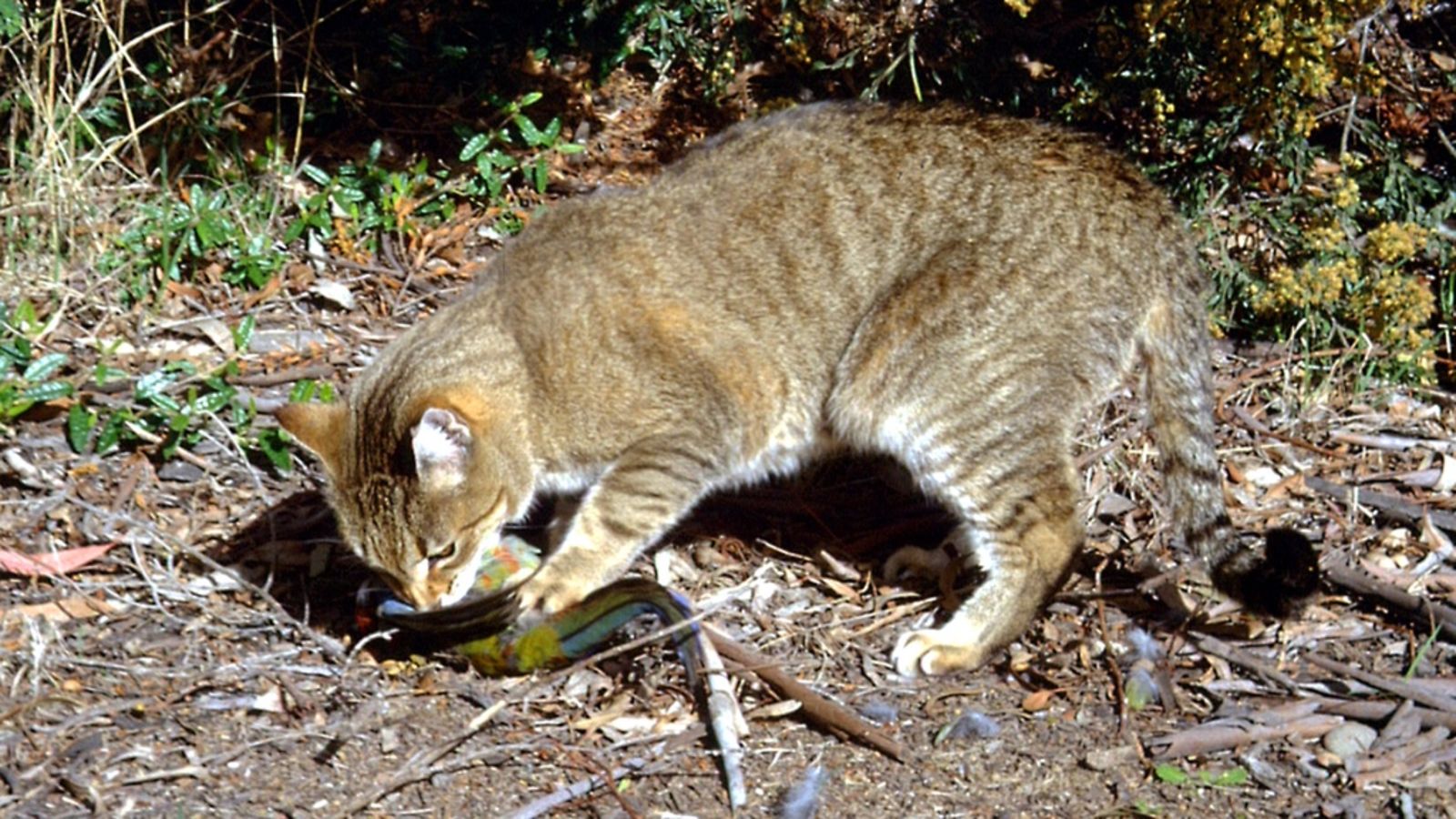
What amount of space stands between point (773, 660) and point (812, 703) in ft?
0.90

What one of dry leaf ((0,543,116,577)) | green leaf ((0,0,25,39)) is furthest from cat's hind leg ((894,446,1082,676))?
green leaf ((0,0,25,39))

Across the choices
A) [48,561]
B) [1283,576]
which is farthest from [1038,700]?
[48,561]

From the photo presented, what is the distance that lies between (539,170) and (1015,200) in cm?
254

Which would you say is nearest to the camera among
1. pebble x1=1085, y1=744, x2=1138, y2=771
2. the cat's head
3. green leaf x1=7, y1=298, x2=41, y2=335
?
pebble x1=1085, y1=744, x2=1138, y2=771

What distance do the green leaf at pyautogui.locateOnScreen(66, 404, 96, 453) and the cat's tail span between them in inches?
133

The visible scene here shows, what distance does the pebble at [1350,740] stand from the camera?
4332mm

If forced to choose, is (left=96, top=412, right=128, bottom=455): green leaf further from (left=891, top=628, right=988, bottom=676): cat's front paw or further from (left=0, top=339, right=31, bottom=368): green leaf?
(left=891, top=628, right=988, bottom=676): cat's front paw

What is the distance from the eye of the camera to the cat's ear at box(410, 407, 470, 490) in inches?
173

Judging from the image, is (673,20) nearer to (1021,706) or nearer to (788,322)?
(788,322)

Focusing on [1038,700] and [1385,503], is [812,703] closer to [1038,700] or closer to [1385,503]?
[1038,700]

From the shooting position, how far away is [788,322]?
500 centimetres

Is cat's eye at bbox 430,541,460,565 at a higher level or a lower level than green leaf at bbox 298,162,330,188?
lower

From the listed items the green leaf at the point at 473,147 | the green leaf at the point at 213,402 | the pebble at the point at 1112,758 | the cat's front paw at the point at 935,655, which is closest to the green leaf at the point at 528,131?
the green leaf at the point at 473,147

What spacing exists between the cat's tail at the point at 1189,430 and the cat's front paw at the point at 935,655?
727mm
